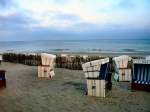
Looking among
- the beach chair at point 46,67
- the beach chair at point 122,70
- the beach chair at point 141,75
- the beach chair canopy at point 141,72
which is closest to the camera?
the beach chair at point 141,75

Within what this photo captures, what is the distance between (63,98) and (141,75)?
387 centimetres

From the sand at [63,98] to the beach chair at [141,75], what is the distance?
0.37 m

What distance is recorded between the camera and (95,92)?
1043cm

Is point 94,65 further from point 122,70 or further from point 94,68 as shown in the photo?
point 122,70

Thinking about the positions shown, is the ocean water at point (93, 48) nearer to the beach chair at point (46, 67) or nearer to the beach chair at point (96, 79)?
the beach chair at point (46, 67)

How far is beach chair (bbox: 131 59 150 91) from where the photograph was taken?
11.3 meters

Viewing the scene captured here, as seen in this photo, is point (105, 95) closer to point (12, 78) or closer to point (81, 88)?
point (81, 88)

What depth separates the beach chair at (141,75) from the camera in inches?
447

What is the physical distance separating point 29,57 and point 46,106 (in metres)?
12.4

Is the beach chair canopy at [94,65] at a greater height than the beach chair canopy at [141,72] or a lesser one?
greater

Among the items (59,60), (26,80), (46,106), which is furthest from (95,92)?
(59,60)

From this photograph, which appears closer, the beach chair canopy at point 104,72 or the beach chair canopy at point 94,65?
the beach chair canopy at point 94,65

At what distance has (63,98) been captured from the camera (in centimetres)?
1015

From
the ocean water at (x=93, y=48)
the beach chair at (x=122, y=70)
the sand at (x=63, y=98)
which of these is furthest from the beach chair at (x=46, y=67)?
the ocean water at (x=93, y=48)
